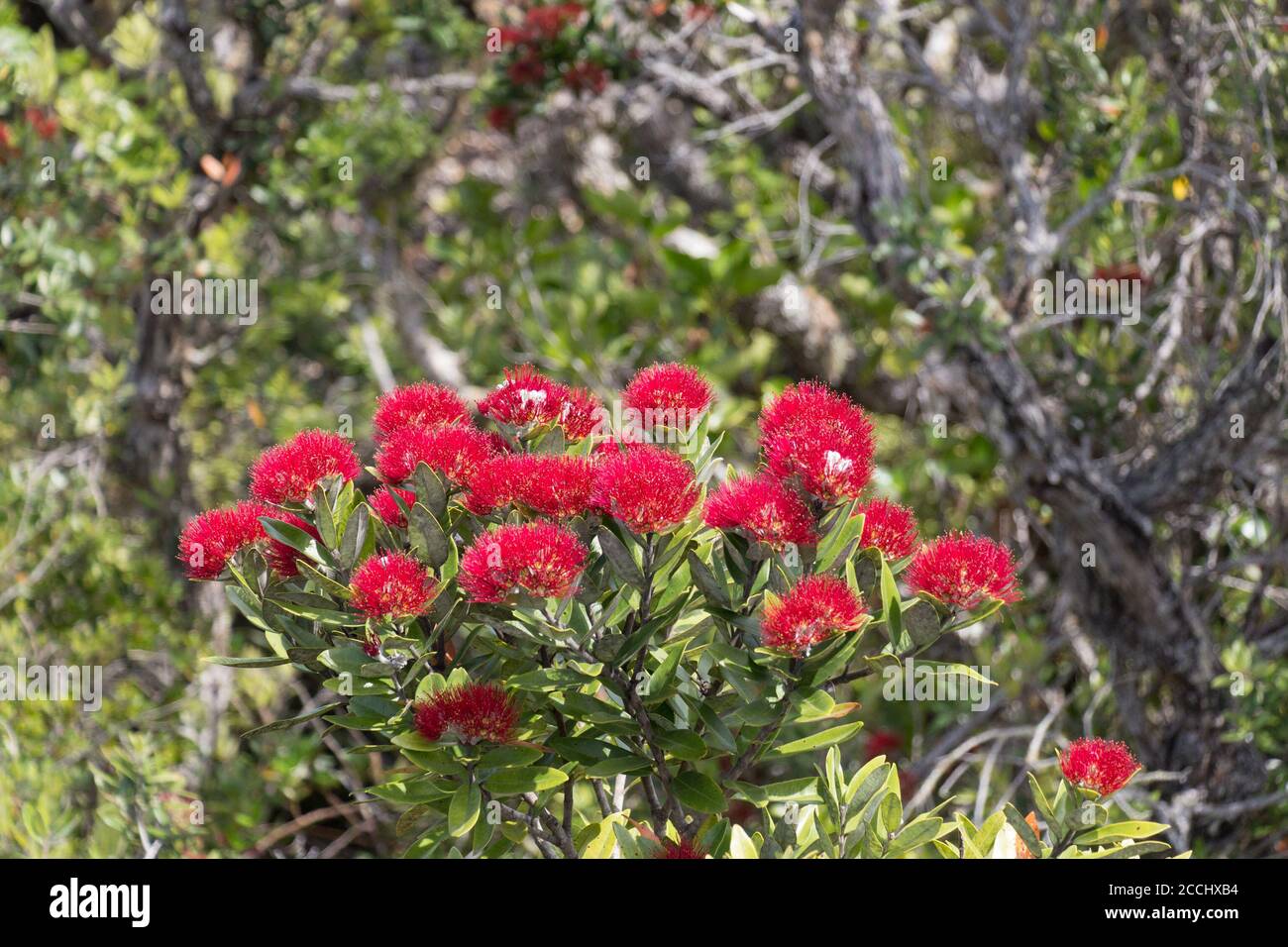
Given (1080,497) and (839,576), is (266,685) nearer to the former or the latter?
(1080,497)

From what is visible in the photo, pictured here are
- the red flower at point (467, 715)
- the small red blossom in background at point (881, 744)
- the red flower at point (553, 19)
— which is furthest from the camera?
the small red blossom in background at point (881, 744)

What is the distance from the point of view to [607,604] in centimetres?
173

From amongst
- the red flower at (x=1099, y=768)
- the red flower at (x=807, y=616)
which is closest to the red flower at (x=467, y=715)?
the red flower at (x=807, y=616)

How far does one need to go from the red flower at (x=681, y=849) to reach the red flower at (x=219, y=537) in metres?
0.71

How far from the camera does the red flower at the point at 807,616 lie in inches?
59.0

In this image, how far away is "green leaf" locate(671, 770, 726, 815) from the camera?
175 centimetres

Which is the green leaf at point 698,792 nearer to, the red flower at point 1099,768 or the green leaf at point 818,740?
the green leaf at point 818,740

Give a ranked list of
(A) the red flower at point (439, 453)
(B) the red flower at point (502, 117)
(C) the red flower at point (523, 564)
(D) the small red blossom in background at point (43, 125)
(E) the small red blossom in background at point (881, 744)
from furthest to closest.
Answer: (B) the red flower at point (502, 117) → (E) the small red blossom in background at point (881, 744) → (D) the small red blossom in background at point (43, 125) → (A) the red flower at point (439, 453) → (C) the red flower at point (523, 564)

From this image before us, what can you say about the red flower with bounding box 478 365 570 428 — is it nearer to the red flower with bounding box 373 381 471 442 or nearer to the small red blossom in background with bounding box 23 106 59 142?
the red flower with bounding box 373 381 471 442

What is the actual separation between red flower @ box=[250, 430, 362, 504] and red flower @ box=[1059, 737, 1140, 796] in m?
1.06

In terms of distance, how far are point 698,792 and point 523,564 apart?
0.51 m

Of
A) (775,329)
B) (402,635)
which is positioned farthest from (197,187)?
(402,635)

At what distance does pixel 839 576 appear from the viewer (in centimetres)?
169
